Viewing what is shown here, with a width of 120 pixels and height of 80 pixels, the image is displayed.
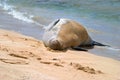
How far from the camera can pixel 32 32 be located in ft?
31.5

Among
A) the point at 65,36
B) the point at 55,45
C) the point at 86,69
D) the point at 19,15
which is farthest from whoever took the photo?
the point at 19,15

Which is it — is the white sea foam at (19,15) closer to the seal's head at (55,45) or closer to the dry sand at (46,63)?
the dry sand at (46,63)

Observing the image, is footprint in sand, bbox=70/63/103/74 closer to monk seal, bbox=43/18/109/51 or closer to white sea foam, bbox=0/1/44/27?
monk seal, bbox=43/18/109/51

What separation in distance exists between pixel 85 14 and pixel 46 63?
7.42 meters

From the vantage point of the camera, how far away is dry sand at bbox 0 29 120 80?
4691mm

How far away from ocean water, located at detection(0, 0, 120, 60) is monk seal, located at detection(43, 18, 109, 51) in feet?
1.13

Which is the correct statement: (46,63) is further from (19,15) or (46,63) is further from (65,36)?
(19,15)

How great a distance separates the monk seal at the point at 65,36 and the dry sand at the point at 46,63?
0.59ft

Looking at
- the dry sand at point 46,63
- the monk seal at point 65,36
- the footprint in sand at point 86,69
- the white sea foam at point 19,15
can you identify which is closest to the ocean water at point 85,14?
the white sea foam at point 19,15

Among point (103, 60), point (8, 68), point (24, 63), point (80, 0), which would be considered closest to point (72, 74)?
point (24, 63)

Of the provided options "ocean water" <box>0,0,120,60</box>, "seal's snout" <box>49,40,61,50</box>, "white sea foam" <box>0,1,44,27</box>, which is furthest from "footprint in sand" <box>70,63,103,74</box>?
"white sea foam" <box>0,1,44,27</box>

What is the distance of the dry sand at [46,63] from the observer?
469cm

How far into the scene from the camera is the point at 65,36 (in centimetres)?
772

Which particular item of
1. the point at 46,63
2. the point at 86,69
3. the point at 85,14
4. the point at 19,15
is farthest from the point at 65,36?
the point at 85,14
